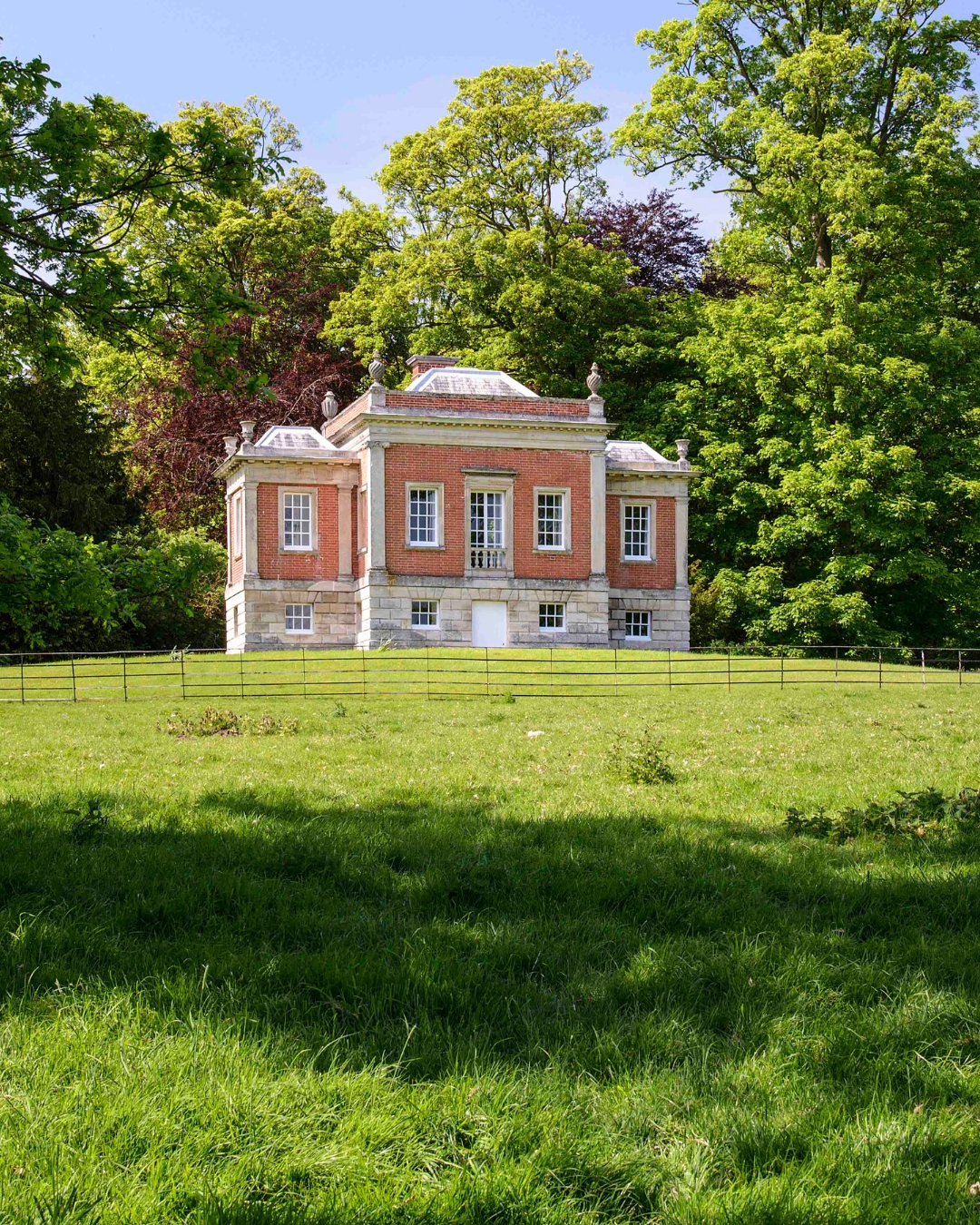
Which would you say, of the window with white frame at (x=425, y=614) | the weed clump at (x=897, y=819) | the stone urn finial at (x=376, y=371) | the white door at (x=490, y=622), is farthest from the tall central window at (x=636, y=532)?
the weed clump at (x=897, y=819)

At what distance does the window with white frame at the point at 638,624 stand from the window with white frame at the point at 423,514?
708 cm

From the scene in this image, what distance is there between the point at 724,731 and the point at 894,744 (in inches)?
91.9

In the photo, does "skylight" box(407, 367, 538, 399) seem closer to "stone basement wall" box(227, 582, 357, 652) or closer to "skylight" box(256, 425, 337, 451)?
"skylight" box(256, 425, 337, 451)

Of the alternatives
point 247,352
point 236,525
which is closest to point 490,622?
point 236,525

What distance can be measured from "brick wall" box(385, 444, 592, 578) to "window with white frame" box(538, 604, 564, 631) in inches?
38.8

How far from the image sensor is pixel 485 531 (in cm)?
3662

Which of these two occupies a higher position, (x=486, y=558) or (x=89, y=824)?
(x=486, y=558)

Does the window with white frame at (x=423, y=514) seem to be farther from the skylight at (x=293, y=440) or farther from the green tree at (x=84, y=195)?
the green tree at (x=84, y=195)

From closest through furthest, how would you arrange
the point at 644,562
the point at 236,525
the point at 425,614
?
the point at 425,614 < the point at 236,525 < the point at 644,562

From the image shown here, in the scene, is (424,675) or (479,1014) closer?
(479,1014)

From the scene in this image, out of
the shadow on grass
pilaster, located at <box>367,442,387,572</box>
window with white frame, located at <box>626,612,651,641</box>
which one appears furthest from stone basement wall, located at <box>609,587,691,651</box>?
the shadow on grass

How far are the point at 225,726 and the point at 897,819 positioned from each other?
417 inches

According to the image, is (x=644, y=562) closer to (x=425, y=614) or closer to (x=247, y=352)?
(x=425, y=614)

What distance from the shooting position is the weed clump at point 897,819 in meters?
8.48
